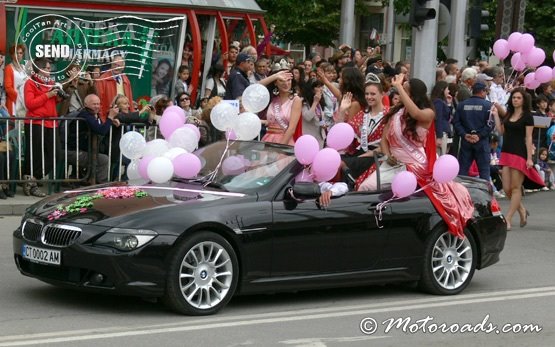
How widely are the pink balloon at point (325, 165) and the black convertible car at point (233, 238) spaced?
7.7 inches

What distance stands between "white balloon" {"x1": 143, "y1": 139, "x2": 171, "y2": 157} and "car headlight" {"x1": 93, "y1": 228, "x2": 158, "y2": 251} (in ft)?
5.47

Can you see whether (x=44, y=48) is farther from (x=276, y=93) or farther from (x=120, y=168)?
(x=276, y=93)

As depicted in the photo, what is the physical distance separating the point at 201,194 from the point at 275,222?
0.60m

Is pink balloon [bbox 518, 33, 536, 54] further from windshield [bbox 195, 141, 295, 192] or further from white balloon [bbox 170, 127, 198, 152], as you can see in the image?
white balloon [bbox 170, 127, 198, 152]

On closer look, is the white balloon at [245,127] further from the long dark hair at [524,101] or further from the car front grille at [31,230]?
the long dark hair at [524,101]

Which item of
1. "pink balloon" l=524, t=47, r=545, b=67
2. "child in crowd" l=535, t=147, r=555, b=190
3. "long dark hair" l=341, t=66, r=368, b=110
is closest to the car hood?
"long dark hair" l=341, t=66, r=368, b=110

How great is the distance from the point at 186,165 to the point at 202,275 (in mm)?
1249

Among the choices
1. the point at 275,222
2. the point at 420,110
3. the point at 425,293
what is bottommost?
the point at 425,293

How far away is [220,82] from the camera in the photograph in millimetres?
19516

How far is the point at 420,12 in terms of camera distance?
18828mm

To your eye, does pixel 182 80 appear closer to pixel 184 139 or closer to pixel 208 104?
pixel 208 104

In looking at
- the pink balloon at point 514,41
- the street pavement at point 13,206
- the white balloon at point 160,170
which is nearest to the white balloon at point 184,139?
the white balloon at point 160,170

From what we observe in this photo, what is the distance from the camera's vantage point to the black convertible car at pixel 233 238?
9141 millimetres

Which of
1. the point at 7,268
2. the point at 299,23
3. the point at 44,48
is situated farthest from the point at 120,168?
the point at 299,23
